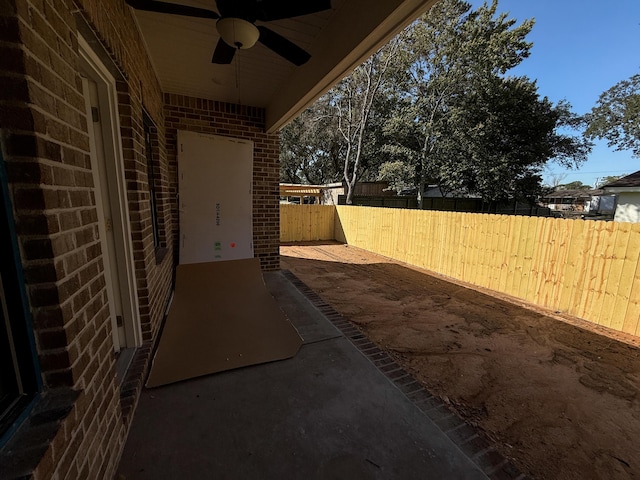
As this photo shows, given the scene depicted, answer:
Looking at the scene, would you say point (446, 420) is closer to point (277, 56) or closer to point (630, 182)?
point (277, 56)

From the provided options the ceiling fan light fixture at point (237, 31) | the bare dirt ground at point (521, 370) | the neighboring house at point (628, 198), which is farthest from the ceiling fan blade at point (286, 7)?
the neighboring house at point (628, 198)

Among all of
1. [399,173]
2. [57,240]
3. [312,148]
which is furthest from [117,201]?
[312,148]

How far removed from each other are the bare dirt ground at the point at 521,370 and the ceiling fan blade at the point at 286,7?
9.81 feet

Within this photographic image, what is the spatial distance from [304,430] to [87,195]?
5.48 ft

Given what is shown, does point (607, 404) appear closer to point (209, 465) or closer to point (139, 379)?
point (209, 465)

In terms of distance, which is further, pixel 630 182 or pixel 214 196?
pixel 630 182

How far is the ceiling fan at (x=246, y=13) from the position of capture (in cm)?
175

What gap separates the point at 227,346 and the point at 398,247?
610cm

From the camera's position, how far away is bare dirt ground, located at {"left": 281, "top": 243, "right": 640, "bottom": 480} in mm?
1849

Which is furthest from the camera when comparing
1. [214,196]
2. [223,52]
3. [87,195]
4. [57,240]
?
[214,196]

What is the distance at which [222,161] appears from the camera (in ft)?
13.5

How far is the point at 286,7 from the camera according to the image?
1.78 m

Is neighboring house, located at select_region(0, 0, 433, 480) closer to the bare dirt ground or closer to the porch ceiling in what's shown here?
the porch ceiling

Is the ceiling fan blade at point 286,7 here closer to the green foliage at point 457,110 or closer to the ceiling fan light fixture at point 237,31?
the ceiling fan light fixture at point 237,31
